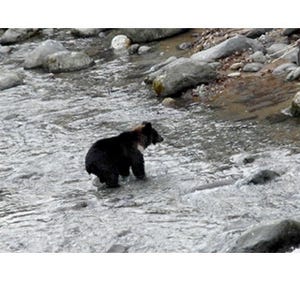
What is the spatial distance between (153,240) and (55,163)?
149 inches

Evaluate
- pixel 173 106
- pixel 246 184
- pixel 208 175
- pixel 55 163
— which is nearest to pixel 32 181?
pixel 55 163

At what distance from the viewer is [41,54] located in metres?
18.9

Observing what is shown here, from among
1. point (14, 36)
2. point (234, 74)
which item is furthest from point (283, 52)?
point (14, 36)

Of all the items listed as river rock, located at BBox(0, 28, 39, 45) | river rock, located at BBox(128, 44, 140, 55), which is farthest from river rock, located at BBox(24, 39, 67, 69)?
river rock, located at BBox(0, 28, 39, 45)

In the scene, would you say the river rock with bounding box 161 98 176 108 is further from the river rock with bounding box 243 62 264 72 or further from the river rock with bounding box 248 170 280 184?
the river rock with bounding box 248 170 280 184

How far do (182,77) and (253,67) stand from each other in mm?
1665

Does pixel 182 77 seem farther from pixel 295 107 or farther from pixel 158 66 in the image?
pixel 295 107

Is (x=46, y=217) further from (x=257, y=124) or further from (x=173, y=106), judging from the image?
(x=173, y=106)

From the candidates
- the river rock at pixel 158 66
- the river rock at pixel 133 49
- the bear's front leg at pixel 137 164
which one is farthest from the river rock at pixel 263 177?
the river rock at pixel 133 49

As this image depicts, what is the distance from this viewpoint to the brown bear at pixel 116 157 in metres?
8.74

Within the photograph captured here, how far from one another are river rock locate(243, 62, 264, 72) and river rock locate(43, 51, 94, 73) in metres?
5.11

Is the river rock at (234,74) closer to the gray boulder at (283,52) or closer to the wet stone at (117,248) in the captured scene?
the gray boulder at (283,52)

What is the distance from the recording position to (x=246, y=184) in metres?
8.34

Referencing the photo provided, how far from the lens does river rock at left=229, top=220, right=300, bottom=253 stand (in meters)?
5.90
